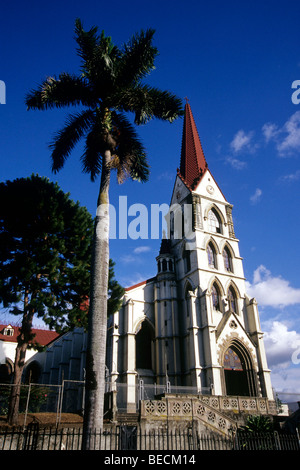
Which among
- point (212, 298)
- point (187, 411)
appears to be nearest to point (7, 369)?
point (212, 298)

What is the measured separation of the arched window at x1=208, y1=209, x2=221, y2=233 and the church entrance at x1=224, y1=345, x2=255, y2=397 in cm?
1207

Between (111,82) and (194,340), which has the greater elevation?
(111,82)

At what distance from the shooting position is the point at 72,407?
2838 centimetres

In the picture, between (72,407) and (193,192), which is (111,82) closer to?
(193,192)

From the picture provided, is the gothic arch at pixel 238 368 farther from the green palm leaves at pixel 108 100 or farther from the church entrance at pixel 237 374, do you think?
the green palm leaves at pixel 108 100

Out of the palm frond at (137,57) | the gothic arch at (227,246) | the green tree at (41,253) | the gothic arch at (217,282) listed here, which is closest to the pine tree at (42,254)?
the green tree at (41,253)

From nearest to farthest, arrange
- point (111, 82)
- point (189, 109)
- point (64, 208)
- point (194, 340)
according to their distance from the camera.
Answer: point (111, 82), point (64, 208), point (194, 340), point (189, 109)

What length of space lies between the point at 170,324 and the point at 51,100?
21.8 m

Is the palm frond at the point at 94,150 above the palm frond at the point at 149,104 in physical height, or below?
below

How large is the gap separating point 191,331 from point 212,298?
14.0 ft

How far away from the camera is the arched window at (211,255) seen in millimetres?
32838

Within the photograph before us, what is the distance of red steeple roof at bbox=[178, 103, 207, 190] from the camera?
3853 cm

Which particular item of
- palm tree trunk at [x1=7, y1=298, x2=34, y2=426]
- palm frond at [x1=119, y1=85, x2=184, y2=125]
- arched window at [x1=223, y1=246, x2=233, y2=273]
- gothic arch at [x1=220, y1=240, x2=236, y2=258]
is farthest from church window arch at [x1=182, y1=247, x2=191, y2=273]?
palm frond at [x1=119, y1=85, x2=184, y2=125]
